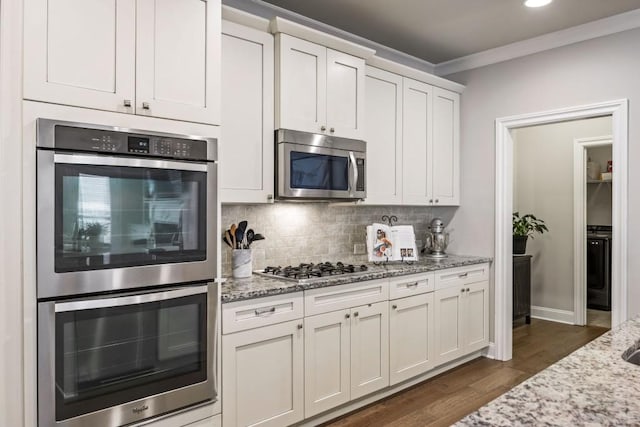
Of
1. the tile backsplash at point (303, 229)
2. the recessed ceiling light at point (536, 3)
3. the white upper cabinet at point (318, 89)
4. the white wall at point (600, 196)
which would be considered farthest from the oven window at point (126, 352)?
the white wall at point (600, 196)

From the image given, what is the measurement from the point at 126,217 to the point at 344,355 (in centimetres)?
163

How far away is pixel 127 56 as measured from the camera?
1.90 m

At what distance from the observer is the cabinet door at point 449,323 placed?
355 centimetres

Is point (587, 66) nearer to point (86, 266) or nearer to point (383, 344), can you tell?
point (383, 344)

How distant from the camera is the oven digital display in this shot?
73.6 inches

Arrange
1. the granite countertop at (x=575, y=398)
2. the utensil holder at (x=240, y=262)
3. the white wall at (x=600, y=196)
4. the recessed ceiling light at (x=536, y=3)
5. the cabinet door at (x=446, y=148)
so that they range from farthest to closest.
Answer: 1. the white wall at (x=600, y=196)
2. the cabinet door at (x=446, y=148)
3. the recessed ceiling light at (x=536, y=3)
4. the utensil holder at (x=240, y=262)
5. the granite countertop at (x=575, y=398)

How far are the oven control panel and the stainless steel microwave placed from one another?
77 cm

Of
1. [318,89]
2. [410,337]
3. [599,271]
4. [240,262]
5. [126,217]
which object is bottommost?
[410,337]

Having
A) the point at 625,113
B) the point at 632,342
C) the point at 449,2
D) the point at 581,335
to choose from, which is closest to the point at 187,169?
the point at 632,342

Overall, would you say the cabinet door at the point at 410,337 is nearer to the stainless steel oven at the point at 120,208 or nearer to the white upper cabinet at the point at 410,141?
the white upper cabinet at the point at 410,141

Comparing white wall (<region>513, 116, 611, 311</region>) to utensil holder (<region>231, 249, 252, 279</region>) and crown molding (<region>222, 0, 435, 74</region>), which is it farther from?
utensil holder (<region>231, 249, 252, 279</region>)

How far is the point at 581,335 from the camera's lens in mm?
4840

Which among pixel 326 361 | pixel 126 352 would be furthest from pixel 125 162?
pixel 326 361

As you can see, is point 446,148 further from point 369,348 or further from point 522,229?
point 369,348
